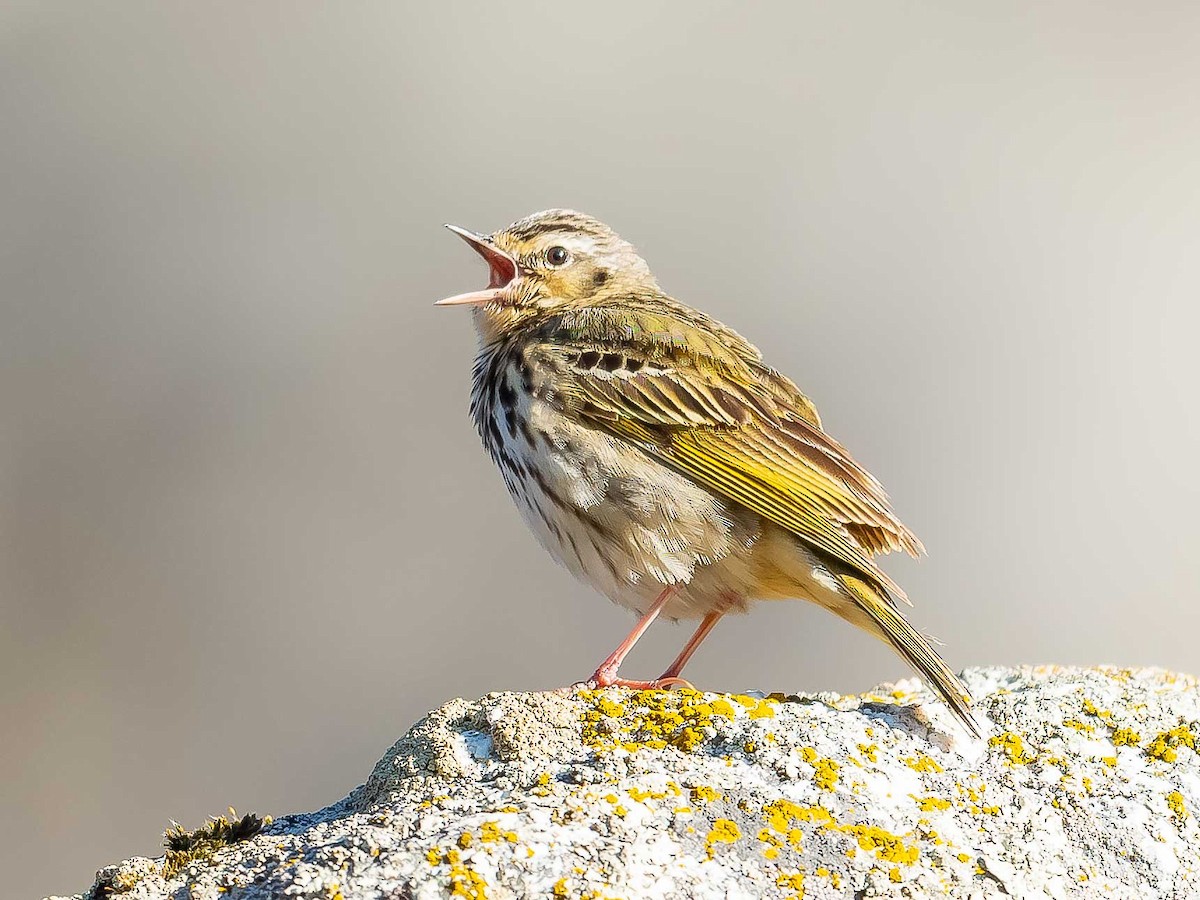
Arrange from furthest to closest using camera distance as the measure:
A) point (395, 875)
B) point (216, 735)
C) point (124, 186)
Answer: point (124, 186) → point (216, 735) → point (395, 875)

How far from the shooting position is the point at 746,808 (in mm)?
4211

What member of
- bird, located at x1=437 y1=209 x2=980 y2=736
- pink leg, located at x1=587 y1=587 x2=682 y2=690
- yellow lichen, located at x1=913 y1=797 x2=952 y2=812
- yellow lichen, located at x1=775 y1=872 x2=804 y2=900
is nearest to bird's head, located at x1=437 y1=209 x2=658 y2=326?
bird, located at x1=437 y1=209 x2=980 y2=736

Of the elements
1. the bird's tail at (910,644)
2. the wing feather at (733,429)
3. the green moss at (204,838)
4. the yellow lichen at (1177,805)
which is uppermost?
the wing feather at (733,429)

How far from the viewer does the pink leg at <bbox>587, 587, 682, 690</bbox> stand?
584 centimetres

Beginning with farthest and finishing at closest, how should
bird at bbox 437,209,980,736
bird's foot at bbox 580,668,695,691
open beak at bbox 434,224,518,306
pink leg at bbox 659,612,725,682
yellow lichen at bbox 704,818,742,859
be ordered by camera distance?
open beak at bbox 434,224,518,306
pink leg at bbox 659,612,725,682
bird at bbox 437,209,980,736
bird's foot at bbox 580,668,695,691
yellow lichen at bbox 704,818,742,859

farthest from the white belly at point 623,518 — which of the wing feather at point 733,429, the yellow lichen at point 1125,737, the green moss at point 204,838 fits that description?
the green moss at point 204,838

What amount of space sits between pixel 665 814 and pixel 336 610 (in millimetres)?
7846

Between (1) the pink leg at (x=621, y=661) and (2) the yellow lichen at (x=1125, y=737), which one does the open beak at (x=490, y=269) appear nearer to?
(1) the pink leg at (x=621, y=661)

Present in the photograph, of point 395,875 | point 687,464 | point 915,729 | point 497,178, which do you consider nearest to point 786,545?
point 687,464

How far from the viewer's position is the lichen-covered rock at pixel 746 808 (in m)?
3.79

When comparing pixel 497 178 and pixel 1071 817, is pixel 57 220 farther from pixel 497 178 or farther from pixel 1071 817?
pixel 1071 817

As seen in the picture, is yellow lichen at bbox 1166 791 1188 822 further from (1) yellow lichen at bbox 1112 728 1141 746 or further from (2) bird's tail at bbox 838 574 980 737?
(2) bird's tail at bbox 838 574 980 737

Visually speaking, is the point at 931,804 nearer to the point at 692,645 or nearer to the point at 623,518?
the point at 623,518

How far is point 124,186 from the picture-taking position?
556 inches
